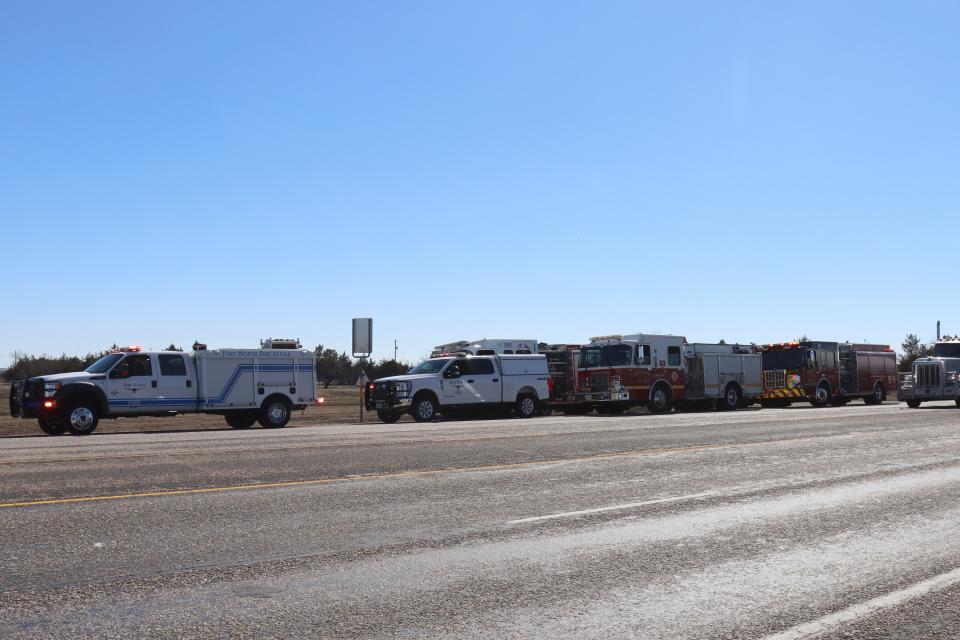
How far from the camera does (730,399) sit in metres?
36.2

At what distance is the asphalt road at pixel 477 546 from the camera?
5.09m

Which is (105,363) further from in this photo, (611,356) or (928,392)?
(928,392)

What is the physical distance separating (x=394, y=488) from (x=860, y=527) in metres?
4.86

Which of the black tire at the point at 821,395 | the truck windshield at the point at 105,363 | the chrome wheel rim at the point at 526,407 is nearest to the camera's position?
the truck windshield at the point at 105,363

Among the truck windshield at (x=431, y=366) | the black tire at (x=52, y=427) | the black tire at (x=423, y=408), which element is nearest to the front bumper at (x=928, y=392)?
the truck windshield at (x=431, y=366)

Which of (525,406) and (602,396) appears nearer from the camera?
(525,406)

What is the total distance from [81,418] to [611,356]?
1739 centimetres

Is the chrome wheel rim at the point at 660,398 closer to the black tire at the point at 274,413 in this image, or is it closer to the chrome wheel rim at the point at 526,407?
the chrome wheel rim at the point at 526,407

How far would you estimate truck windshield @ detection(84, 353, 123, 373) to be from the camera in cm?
2360

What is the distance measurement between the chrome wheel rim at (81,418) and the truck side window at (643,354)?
18140mm

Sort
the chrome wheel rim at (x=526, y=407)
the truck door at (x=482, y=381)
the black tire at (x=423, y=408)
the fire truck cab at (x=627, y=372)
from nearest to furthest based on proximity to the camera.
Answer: the black tire at (x=423, y=408) < the truck door at (x=482, y=381) < the chrome wheel rim at (x=526, y=407) < the fire truck cab at (x=627, y=372)

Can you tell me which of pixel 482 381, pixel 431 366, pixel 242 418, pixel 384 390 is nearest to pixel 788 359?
pixel 482 381

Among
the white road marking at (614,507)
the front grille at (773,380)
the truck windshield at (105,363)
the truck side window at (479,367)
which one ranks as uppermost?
the truck windshield at (105,363)

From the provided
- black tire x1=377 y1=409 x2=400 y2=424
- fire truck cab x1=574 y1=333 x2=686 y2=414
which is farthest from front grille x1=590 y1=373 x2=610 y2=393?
black tire x1=377 y1=409 x2=400 y2=424
